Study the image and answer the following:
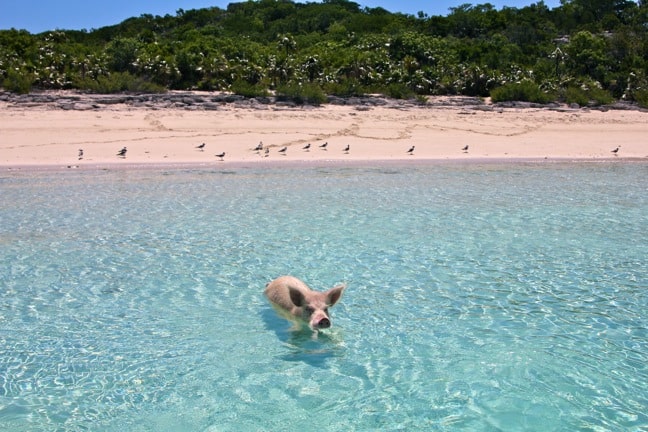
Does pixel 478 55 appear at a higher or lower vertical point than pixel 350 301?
higher

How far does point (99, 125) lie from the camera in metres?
20.1

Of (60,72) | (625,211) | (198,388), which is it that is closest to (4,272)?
(198,388)

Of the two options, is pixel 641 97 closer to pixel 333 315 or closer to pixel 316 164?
pixel 316 164

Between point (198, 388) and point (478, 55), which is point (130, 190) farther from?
point (478, 55)

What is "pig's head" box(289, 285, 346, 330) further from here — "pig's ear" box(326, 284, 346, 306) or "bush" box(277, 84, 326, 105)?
"bush" box(277, 84, 326, 105)

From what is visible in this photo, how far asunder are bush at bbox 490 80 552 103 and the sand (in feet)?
6.81

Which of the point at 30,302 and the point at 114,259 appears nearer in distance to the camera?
the point at 30,302

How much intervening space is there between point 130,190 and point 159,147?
5.29 meters

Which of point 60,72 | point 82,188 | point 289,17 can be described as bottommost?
point 82,188

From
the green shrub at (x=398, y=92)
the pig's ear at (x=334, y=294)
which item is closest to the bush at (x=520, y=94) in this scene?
the green shrub at (x=398, y=92)

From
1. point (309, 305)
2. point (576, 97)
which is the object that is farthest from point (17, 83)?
point (309, 305)

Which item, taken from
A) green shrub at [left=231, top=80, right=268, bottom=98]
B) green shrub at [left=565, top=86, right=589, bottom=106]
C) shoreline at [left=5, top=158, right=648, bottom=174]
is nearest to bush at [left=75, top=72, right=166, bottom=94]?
green shrub at [left=231, top=80, right=268, bottom=98]

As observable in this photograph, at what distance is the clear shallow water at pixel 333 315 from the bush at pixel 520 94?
1656 centimetres

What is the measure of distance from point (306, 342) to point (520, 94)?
81.2 feet
